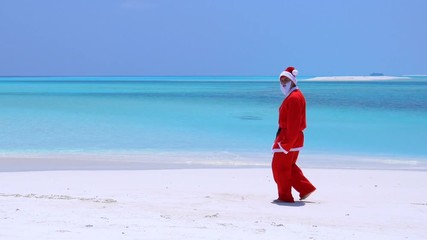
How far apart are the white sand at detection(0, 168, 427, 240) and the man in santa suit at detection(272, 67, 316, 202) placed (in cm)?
16

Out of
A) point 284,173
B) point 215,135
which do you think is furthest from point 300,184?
point 215,135

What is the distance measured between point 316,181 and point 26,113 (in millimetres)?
17025

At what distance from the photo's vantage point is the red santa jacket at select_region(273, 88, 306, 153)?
5.39m

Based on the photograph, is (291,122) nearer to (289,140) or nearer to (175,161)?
(289,140)

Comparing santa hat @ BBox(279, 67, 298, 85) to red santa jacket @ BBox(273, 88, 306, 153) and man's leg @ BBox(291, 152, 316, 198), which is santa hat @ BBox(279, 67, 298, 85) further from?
man's leg @ BBox(291, 152, 316, 198)

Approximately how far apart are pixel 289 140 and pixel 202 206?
35.5 inches

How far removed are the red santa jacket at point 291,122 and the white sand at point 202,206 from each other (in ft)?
1.62

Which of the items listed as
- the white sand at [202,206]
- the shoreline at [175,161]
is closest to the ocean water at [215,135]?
the shoreline at [175,161]

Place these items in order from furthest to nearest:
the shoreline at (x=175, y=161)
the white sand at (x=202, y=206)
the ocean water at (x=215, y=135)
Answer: the ocean water at (x=215, y=135) < the shoreline at (x=175, y=161) < the white sand at (x=202, y=206)

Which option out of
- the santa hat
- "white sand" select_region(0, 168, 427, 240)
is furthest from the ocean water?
the santa hat

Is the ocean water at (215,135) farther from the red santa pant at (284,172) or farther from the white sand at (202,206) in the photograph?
the red santa pant at (284,172)

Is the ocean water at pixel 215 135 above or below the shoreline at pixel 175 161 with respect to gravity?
below

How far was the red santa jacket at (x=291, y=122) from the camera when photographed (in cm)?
539

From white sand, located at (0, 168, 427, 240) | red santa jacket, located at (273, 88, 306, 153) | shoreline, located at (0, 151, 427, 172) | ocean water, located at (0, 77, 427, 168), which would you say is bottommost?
ocean water, located at (0, 77, 427, 168)
